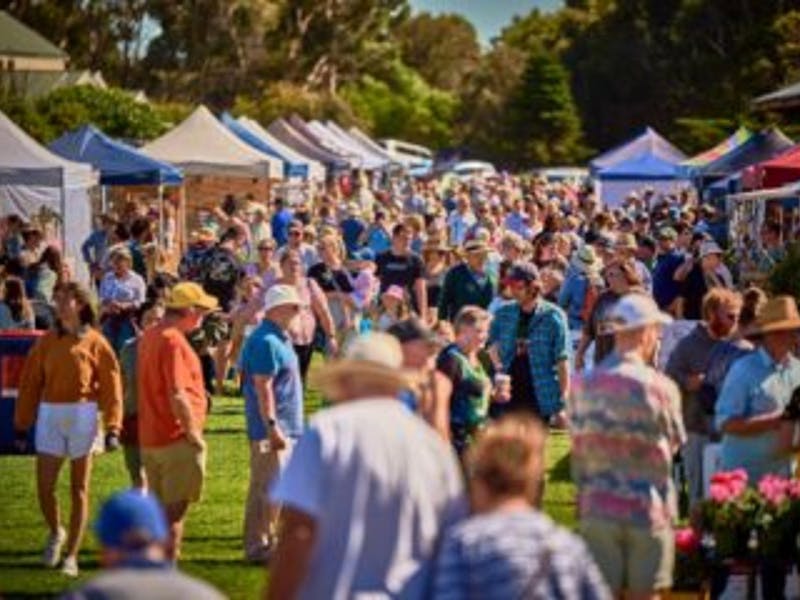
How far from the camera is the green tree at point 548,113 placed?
4818 inches

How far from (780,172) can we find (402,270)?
636 cm

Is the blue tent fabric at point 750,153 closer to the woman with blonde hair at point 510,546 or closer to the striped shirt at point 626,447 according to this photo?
the striped shirt at point 626,447

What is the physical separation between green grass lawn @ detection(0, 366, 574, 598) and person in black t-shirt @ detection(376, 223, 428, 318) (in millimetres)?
2084

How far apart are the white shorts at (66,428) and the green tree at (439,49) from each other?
173 metres

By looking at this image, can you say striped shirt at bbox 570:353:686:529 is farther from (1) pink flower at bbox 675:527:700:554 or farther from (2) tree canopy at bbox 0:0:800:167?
(2) tree canopy at bbox 0:0:800:167

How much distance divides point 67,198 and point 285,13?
90443 mm

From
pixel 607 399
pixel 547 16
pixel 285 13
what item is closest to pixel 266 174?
pixel 607 399

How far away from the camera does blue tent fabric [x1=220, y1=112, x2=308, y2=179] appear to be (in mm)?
58438

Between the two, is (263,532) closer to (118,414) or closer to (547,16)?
(118,414)

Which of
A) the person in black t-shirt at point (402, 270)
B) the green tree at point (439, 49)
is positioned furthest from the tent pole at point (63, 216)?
the green tree at point (439, 49)

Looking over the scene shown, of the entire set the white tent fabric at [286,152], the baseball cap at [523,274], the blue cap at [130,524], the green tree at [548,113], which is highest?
the green tree at [548,113]

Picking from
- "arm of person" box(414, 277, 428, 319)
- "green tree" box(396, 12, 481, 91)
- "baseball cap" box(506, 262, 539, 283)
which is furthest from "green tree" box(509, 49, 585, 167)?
"baseball cap" box(506, 262, 539, 283)

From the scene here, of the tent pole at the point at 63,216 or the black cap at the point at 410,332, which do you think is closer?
the black cap at the point at 410,332

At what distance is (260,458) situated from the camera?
15461 mm
